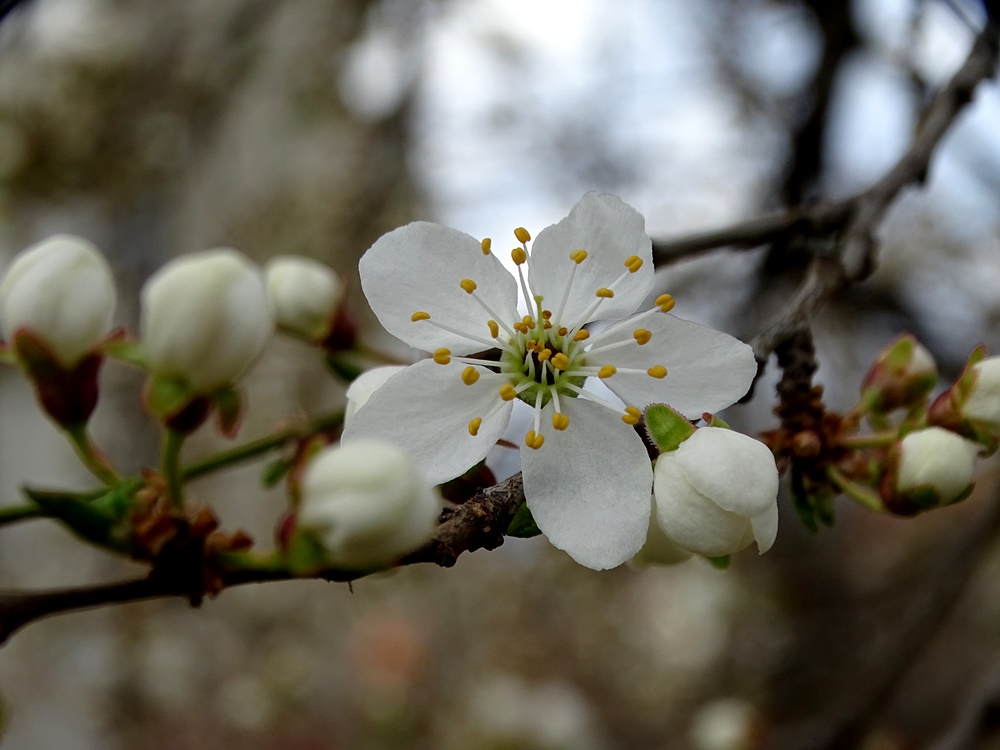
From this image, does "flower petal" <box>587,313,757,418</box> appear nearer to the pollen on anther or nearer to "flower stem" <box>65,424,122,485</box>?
the pollen on anther

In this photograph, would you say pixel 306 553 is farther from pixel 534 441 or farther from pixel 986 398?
pixel 986 398

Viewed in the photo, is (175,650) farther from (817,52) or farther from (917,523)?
(817,52)

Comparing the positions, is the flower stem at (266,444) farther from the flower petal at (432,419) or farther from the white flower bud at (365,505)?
the white flower bud at (365,505)

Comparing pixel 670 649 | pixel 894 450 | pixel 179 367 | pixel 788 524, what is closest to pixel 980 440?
pixel 894 450

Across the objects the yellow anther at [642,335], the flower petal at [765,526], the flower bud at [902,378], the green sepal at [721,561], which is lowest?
the flower petal at [765,526]

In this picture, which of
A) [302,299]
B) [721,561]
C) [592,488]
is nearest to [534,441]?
[592,488]

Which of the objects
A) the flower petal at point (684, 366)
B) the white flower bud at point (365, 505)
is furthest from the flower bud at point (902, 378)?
the white flower bud at point (365, 505)

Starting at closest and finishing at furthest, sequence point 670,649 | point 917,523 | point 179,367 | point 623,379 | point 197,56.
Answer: point 179,367, point 623,379, point 917,523, point 670,649, point 197,56
